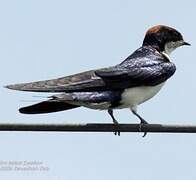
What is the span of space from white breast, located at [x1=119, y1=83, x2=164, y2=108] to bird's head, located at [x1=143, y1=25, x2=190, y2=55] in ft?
3.67

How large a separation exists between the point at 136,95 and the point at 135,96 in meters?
0.02

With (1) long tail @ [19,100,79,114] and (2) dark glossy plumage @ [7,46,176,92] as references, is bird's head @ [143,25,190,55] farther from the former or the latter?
(1) long tail @ [19,100,79,114]

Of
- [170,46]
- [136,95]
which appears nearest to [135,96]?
[136,95]

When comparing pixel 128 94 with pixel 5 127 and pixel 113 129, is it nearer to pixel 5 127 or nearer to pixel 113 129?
pixel 113 129

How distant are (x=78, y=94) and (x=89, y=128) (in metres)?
1.70

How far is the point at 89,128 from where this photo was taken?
7117mm

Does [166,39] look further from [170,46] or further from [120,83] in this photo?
[120,83]

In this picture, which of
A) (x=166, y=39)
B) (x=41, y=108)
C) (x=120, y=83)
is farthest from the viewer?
(x=166, y=39)

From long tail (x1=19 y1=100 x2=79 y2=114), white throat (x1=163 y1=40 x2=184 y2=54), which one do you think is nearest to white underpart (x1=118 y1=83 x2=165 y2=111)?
long tail (x1=19 y1=100 x2=79 y2=114)

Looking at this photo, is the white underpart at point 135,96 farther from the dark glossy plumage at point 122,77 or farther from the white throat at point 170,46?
the white throat at point 170,46

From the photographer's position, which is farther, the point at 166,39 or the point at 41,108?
the point at 166,39

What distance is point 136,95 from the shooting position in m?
9.35

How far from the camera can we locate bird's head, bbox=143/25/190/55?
10.7 m

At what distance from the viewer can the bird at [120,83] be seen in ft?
28.1
